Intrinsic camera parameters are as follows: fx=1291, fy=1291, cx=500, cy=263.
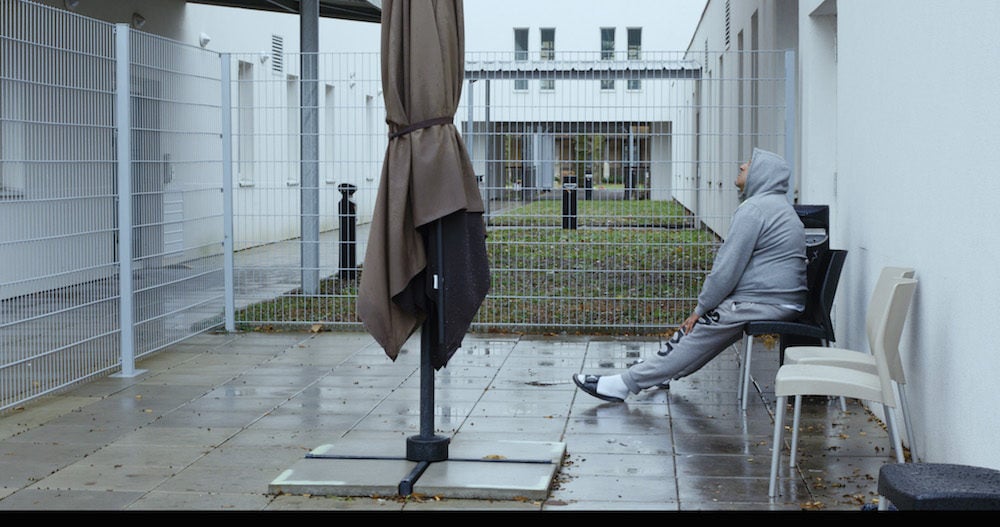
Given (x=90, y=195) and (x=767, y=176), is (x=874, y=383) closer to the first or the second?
(x=767, y=176)

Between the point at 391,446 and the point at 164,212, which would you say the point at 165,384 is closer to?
the point at 164,212

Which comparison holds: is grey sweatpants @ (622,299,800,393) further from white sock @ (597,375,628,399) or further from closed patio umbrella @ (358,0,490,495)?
closed patio umbrella @ (358,0,490,495)

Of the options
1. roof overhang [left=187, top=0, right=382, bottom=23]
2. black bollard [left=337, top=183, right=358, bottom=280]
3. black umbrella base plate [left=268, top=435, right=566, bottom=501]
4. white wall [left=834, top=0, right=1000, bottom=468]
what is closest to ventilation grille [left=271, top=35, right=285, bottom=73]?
roof overhang [left=187, top=0, right=382, bottom=23]

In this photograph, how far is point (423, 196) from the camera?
575 centimetres

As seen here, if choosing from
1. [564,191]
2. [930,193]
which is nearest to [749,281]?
[930,193]

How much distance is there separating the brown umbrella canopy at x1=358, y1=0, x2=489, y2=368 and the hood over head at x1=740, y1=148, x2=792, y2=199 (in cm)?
259

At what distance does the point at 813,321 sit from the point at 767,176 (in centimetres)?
92

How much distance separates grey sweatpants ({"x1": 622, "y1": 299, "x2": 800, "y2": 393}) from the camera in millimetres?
7621

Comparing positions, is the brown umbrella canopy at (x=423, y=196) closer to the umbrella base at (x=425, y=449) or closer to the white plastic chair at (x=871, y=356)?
the umbrella base at (x=425, y=449)

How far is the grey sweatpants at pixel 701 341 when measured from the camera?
25.0 ft

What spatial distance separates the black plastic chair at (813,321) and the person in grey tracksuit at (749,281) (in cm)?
10

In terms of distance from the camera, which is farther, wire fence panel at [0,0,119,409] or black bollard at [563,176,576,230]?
black bollard at [563,176,576,230]

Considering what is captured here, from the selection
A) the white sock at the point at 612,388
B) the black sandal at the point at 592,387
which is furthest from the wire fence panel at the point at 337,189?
the white sock at the point at 612,388
